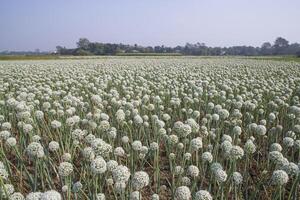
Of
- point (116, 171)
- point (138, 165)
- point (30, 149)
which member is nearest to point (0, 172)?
point (30, 149)

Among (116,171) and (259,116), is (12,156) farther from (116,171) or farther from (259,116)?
(259,116)

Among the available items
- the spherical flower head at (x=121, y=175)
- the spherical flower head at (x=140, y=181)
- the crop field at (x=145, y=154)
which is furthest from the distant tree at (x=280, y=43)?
the spherical flower head at (x=121, y=175)

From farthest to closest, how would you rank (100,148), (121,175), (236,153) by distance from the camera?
1. (236,153)
2. (100,148)
3. (121,175)

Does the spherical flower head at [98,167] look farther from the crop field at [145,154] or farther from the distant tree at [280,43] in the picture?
the distant tree at [280,43]

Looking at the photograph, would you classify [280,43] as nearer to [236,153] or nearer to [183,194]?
[236,153]

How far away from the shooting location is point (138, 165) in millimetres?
6363

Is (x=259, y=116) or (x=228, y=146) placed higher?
(x=228, y=146)

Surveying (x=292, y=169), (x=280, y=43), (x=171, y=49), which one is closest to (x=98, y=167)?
(x=292, y=169)

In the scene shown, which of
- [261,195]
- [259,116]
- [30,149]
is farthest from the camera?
[259,116]

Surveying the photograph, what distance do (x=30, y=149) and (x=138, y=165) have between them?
7.55 ft

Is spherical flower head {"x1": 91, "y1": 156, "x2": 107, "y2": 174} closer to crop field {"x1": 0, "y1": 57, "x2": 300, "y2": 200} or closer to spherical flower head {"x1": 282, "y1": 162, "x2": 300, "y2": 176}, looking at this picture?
crop field {"x1": 0, "y1": 57, "x2": 300, "y2": 200}

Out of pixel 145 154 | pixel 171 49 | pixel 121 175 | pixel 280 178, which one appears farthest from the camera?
pixel 171 49

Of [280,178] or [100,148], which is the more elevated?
[100,148]

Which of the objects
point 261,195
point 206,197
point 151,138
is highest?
point 206,197
